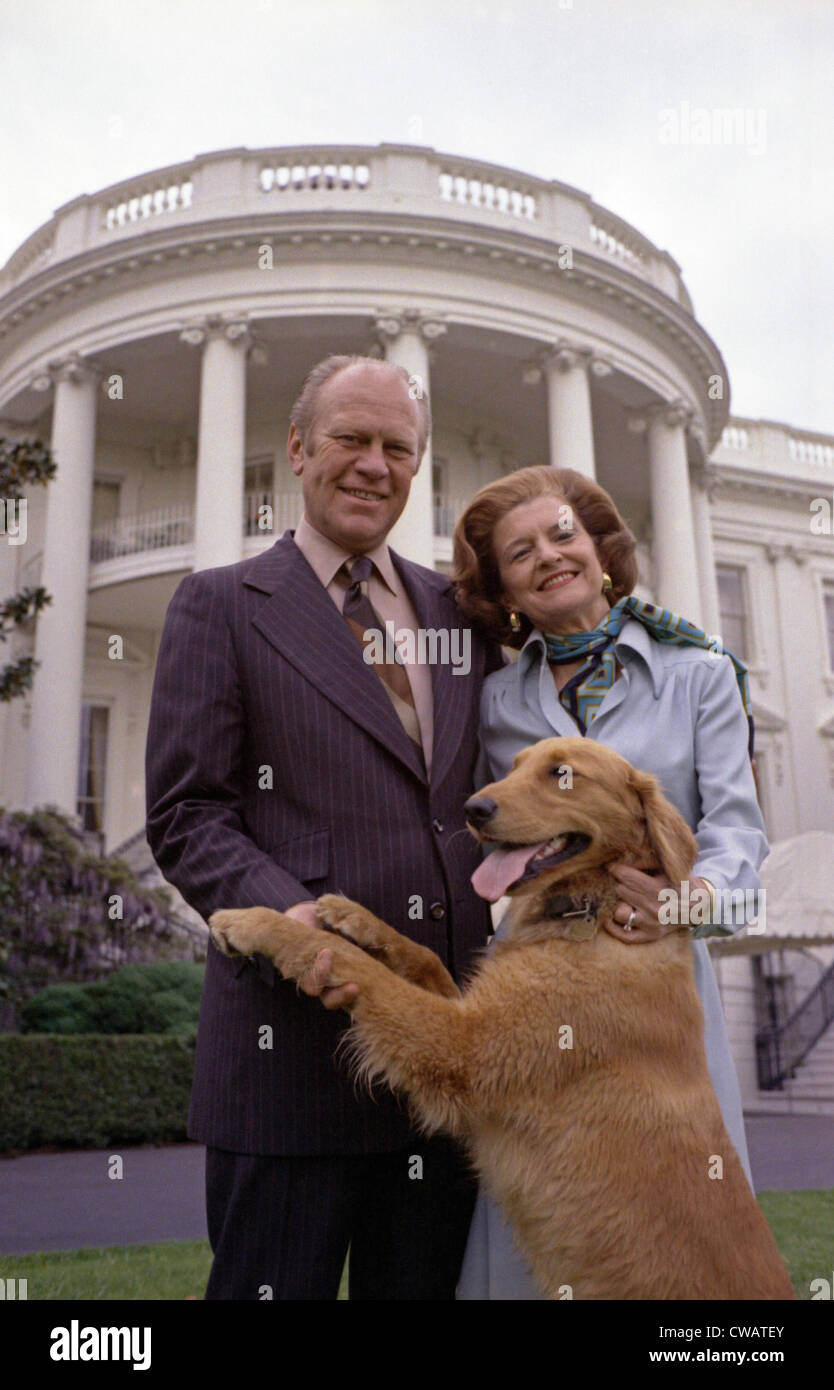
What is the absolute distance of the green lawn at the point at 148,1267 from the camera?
5.73 m

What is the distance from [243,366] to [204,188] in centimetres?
339

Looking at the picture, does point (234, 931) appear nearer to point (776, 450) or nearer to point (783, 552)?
point (783, 552)

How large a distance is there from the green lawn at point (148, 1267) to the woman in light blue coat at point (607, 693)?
3.26 meters

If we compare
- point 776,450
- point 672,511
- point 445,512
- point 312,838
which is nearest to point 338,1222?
point 312,838

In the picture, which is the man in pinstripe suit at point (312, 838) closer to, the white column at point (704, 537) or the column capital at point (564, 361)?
the column capital at point (564, 361)

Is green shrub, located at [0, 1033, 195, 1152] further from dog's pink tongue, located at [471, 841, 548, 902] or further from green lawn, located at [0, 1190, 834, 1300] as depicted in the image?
dog's pink tongue, located at [471, 841, 548, 902]

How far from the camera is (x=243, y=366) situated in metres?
20.7

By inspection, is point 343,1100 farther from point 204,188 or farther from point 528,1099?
point 204,188

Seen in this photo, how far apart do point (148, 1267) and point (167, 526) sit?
59.5 ft

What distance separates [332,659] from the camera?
2857mm

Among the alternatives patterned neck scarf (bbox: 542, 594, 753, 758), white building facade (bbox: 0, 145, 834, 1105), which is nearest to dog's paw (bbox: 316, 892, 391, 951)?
patterned neck scarf (bbox: 542, 594, 753, 758)

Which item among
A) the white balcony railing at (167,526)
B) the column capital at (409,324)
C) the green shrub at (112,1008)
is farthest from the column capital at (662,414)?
the green shrub at (112,1008)

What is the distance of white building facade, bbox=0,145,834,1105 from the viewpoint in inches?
799
